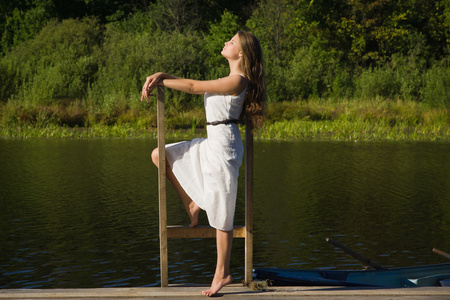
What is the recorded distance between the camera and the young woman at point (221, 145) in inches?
176

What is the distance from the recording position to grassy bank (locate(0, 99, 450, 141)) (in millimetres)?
22016

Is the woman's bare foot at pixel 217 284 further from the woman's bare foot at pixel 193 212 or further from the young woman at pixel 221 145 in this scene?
the woman's bare foot at pixel 193 212

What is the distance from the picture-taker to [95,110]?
24.5m

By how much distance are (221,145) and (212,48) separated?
3179 centimetres

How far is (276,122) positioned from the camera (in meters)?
23.9

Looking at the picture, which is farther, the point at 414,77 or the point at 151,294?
the point at 414,77

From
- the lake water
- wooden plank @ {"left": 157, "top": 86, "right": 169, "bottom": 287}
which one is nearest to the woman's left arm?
wooden plank @ {"left": 157, "top": 86, "right": 169, "bottom": 287}

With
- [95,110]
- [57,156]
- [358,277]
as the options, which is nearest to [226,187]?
[358,277]

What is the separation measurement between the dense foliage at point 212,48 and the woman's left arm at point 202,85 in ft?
65.5

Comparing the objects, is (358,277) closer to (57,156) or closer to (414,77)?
(57,156)

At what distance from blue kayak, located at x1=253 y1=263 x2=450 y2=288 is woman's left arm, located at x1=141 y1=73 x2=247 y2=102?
4.26 feet

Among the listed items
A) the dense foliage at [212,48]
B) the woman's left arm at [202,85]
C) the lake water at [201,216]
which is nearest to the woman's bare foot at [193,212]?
the woman's left arm at [202,85]

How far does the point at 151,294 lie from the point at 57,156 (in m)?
12.9

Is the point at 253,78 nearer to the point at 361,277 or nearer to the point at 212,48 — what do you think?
the point at 361,277
